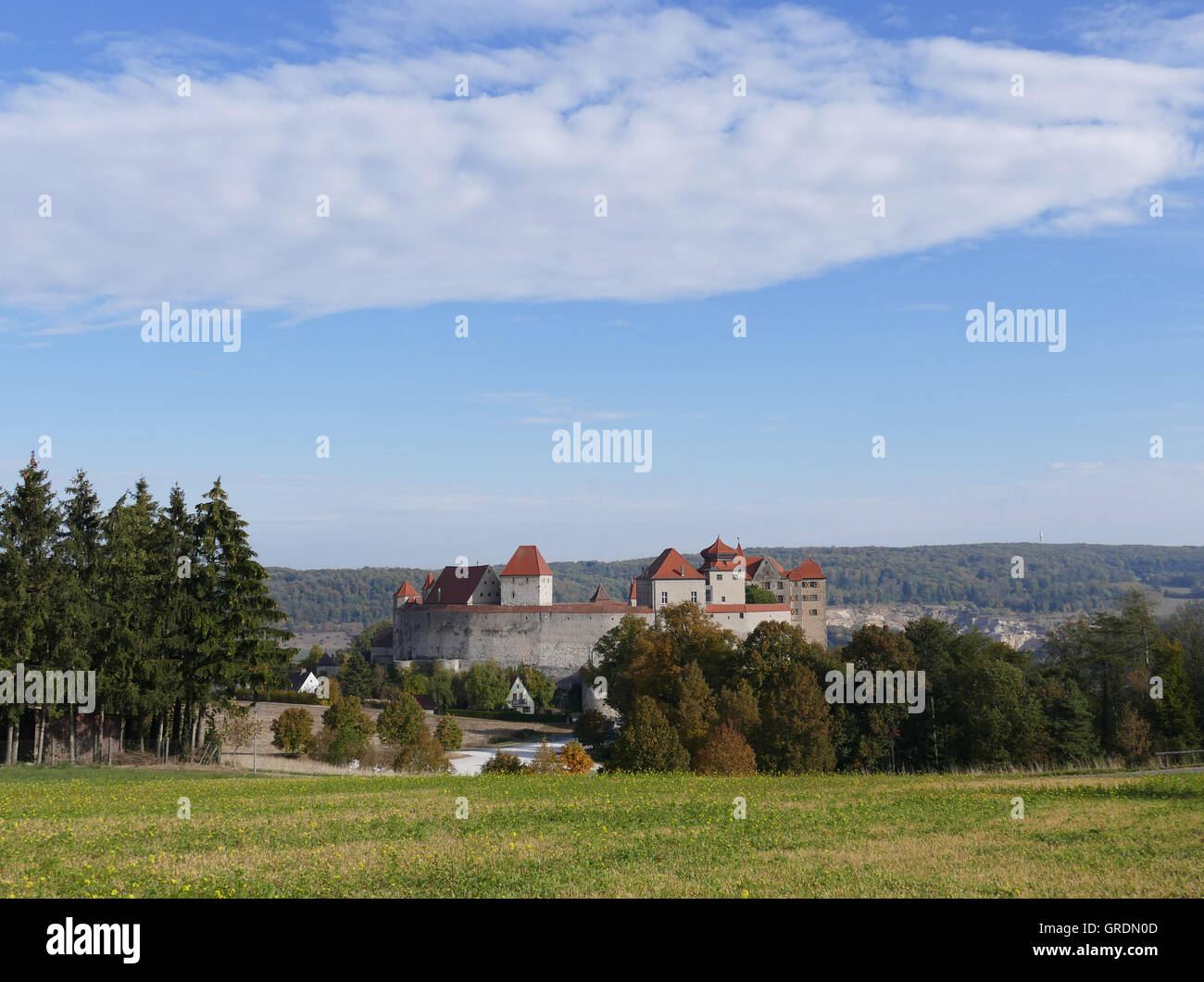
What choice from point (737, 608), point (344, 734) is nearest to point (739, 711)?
point (344, 734)

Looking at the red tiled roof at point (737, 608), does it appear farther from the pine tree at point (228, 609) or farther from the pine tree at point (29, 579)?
the pine tree at point (29, 579)

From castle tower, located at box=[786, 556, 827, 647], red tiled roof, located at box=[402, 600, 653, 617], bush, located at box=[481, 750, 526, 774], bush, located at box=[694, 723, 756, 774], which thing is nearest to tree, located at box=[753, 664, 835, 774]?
bush, located at box=[694, 723, 756, 774]

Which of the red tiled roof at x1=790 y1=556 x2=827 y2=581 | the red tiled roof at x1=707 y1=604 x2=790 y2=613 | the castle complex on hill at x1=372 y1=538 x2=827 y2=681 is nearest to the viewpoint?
the castle complex on hill at x1=372 y1=538 x2=827 y2=681

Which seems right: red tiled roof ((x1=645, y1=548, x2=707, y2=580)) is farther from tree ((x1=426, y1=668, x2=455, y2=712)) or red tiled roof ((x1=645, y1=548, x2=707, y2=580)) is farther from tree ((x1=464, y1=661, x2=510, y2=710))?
tree ((x1=426, y1=668, x2=455, y2=712))

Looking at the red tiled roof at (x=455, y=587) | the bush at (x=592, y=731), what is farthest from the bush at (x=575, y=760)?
the red tiled roof at (x=455, y=587)

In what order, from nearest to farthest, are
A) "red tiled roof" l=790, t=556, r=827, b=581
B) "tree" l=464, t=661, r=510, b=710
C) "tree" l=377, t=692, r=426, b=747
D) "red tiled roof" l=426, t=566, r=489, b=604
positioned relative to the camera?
"tree" l=377, t=692, r=426, b=747 < "tree" l=464, t=661, r=510, b=710 < "red tiled roof" l=426, t=566, r=489, b=604 < "red tiled roof" l=790, t=556, r=827, b=581

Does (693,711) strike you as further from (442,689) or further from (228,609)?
(442,689)
